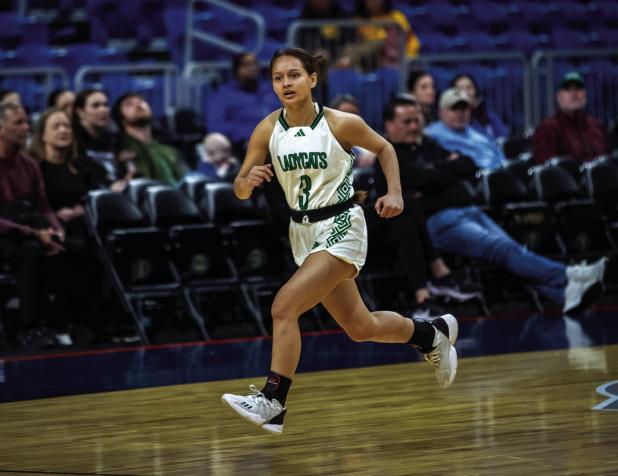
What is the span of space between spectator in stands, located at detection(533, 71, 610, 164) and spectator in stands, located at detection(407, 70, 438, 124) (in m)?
0.94

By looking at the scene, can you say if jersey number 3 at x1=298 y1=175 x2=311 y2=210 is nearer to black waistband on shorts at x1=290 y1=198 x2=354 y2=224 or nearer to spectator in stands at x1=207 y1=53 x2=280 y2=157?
black waistband on shorts at x1=290 y1=198 x2=354 y2=224

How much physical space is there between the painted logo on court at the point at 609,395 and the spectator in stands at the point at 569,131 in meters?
5.12

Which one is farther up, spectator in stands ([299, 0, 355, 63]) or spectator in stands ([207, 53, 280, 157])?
spectator in stands ([299, 0, 355, 63])

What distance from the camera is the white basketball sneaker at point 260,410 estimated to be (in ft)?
17.3

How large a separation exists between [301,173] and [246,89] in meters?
6.04

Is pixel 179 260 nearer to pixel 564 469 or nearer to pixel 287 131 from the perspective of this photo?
pixel 287 131

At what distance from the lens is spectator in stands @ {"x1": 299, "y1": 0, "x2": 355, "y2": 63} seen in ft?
42.4

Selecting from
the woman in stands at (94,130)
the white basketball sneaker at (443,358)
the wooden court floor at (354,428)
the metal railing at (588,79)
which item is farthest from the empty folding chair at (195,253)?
the metal railing at (588,79)

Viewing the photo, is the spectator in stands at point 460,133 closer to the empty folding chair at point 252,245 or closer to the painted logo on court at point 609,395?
the empty folding chair at point 252,245

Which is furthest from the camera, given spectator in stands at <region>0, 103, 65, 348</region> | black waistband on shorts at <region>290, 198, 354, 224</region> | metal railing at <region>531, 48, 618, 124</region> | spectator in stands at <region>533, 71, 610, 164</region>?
metal railing at <region>531, 48, 618, 124</region>

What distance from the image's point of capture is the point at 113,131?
35.7 feet

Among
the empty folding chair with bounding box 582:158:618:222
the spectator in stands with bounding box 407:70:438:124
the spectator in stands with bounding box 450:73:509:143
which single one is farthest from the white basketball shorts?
the spectator in stands with bounding box 450:73:509:143

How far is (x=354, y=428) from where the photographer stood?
556 cm

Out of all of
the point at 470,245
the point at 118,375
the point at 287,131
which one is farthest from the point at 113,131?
the point at 287,131
